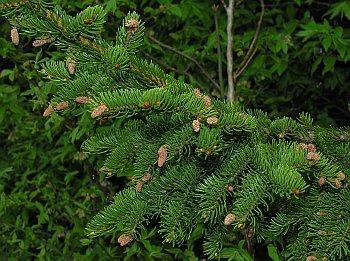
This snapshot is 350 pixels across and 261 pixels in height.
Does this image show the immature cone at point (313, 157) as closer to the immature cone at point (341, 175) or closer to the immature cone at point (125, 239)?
the immature cone at point (341, 175)

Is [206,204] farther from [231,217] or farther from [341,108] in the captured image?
[341,108]

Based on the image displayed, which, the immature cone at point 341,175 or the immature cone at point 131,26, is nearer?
the immature cone at point 341,175

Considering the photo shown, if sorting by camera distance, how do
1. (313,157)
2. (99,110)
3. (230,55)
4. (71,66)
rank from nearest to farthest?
(99,110), (313,157), (71,66), (230,55)

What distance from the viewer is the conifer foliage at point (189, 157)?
1.12 metres

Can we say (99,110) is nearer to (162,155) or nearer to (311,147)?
(162,155)

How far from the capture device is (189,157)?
1224 millimetres

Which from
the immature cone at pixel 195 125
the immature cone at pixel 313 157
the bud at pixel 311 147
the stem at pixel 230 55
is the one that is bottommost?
the stem at pixel 230 55

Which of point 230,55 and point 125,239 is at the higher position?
point 125,239

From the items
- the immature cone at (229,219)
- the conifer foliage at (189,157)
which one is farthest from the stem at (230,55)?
the immature cone at (229,219)

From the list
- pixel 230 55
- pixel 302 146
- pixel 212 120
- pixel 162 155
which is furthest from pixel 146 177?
pixel 230 55

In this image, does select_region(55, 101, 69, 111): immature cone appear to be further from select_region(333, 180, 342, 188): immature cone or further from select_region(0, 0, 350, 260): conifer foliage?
select_region(333, 180, 342, 188): immature cone

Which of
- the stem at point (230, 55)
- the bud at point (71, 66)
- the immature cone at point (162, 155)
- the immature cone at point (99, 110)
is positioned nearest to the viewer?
the immature cone at point (99, 110)

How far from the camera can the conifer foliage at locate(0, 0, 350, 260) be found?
112cm

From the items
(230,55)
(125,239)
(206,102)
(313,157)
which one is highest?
(206,102)
